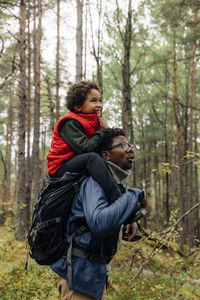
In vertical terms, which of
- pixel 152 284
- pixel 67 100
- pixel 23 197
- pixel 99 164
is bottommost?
pixel 152 284

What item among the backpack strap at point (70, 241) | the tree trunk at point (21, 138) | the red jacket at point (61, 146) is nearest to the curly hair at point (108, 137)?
the red jacket at point (61, 146)

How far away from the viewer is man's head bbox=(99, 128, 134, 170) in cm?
205

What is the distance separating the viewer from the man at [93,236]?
162 cm

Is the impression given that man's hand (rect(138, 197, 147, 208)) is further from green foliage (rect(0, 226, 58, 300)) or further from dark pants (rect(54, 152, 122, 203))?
green foliage (rect(0, 226, 58, 300))

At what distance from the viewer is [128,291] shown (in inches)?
210

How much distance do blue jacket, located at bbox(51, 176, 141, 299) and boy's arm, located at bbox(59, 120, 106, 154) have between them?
259 millimetres

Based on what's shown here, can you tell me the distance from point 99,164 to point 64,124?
52cm

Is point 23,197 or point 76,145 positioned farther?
point 23,197

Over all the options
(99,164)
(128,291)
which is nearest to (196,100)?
(128,291)

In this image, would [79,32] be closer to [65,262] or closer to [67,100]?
[67,100]

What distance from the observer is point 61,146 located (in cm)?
208

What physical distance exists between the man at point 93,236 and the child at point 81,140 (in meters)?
0.08

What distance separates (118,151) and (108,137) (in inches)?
7.0

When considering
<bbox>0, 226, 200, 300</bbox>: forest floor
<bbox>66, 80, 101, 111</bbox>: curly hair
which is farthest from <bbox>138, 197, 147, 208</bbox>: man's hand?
<bbox>0, 226, 200, 300</bbox>: forest floor
